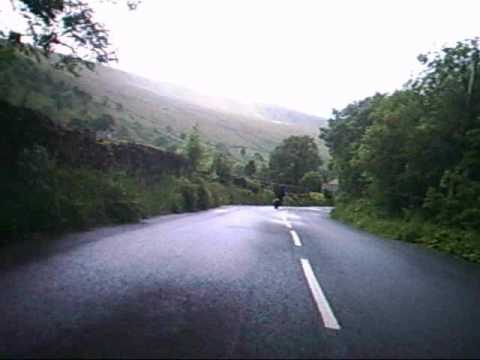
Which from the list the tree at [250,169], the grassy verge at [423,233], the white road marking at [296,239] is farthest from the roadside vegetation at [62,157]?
the tree at [250,169]

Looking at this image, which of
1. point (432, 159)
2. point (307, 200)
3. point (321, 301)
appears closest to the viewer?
point (321, 301)

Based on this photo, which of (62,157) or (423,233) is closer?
(62,157)

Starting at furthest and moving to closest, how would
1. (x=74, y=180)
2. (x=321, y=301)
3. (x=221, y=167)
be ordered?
(x=221, y=167) → (x=74, y=180) → (x=321, y=301)

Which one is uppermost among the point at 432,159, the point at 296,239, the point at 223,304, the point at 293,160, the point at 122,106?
the point at 122,106

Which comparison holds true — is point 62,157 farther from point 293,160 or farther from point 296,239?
point 293,160

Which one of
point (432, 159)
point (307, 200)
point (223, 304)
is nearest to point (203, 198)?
point (432, 159)

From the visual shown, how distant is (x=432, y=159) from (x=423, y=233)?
10.7 ft

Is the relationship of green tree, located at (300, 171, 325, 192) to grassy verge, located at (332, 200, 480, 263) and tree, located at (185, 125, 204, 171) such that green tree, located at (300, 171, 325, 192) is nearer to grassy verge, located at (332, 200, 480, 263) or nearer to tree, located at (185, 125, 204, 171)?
tree, located at (185, 125, 204, 171)

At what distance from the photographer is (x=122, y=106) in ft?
218

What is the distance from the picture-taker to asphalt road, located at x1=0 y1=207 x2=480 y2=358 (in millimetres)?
4070

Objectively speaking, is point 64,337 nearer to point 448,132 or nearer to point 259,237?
point 259,237

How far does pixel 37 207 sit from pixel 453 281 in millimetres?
8560

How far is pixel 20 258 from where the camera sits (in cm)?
756

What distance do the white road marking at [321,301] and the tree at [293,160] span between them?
260 feet
